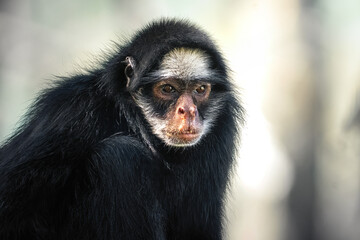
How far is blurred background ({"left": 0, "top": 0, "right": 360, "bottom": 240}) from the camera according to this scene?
9.09 m

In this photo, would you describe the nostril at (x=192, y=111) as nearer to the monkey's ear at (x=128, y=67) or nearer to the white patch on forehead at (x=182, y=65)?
the white patch on forehead at (x=182, y=65)

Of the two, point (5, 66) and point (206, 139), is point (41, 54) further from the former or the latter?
point (206, 139)

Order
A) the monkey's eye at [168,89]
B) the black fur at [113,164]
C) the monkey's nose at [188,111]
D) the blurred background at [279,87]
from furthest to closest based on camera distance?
the blurred background at [279,87], the monkey's eye at [168,89], the monkey's nose at [188,111], the black fur at [113,164]

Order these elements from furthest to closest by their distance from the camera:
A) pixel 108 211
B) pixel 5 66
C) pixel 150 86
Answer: pixel 5 66 < pixel 150 86 < pixel 108 211

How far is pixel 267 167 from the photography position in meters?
9.18

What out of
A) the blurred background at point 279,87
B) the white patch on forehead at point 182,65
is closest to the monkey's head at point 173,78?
the white patch on forehead at point 182,65

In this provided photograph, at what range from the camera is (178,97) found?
19.6ft

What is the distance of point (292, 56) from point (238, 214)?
206 centimetres

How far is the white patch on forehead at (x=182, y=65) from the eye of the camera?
592cm

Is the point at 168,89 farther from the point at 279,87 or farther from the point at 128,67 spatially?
the point at 279,87

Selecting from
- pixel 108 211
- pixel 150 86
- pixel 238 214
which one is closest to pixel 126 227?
pixel 108 211

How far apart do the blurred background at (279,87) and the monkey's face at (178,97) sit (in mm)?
3110

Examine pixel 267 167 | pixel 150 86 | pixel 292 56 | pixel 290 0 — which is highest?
pixel 290 0

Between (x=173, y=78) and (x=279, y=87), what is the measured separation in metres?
3.54
